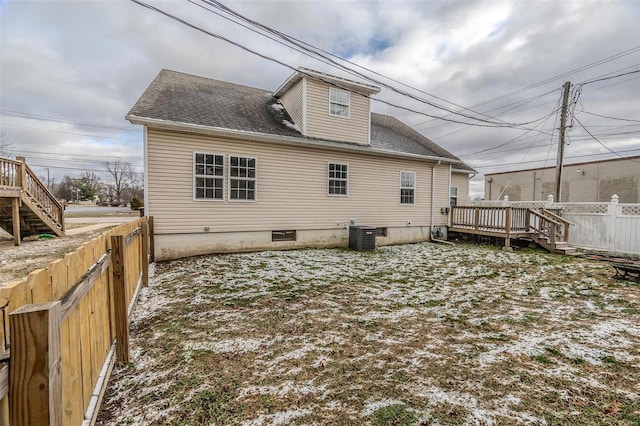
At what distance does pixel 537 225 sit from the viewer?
34.4 feet

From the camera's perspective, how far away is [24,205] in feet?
30.8

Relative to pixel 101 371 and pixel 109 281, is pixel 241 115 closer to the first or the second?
pixel 109 281

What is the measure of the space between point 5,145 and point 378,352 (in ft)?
164

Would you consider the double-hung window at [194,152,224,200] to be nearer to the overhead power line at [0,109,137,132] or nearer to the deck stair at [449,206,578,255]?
the deck stair at [449,206,578,255]

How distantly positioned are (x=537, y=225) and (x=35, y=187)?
18352 millimetres

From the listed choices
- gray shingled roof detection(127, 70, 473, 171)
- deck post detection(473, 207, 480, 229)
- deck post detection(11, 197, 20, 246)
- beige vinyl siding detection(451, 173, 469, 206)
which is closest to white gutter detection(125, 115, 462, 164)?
gray shingled roof detection(127, 70, 473, 171)

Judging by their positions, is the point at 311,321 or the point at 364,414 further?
the point at 311,321

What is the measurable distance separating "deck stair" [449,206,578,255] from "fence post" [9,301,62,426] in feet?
38.8

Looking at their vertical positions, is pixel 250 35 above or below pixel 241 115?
above

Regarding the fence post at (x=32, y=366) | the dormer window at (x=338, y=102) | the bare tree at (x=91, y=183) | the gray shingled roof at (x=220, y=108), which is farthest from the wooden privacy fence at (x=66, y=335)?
the bare tree at (x=91, y=183)

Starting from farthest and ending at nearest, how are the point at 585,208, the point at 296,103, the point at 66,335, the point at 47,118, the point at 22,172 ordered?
the point at 47,118
the point at 585,208
the point at 296,103
the point at 22,172
the point at 66,335

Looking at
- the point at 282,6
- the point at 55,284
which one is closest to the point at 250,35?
the point at 282,6

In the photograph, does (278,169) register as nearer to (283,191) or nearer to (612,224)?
(283,191)

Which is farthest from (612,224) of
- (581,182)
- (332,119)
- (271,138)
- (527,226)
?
(581,182)
